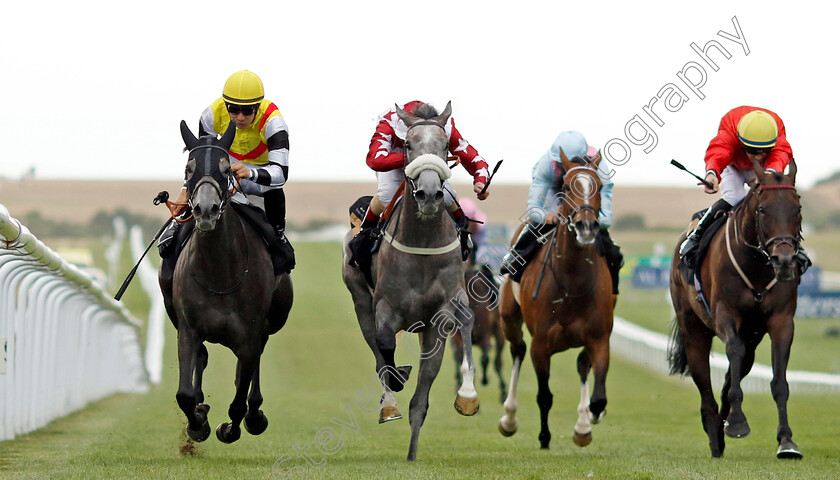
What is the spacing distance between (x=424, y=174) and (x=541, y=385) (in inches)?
122

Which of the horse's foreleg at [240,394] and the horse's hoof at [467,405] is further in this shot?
the horse's foreleg at [240,394]

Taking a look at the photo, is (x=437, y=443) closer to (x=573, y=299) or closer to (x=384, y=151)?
(x=573, y=299)

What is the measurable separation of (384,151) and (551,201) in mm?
2235

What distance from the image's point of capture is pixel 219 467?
7.41 meters

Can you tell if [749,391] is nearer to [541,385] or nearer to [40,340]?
[541,385]

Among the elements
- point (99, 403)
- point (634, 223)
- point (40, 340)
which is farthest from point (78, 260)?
point (634, 223)

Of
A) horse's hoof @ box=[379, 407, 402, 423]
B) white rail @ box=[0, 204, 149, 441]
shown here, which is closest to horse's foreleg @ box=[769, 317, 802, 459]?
horse's hoof @ box=[379, 407, 402, 423]

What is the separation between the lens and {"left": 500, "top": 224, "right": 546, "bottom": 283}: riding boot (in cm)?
1015

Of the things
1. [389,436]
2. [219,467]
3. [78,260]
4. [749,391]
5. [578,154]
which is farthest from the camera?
[78,260]

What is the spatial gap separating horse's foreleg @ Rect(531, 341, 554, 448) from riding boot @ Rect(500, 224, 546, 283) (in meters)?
0.82

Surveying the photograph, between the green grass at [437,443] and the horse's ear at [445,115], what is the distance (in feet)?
7.52

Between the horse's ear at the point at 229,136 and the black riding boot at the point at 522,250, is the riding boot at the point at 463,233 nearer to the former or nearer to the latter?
the black riding boot at the point at 522,250

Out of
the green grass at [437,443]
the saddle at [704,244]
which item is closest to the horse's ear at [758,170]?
the saddle at [704,244]

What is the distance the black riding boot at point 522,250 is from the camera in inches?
398
